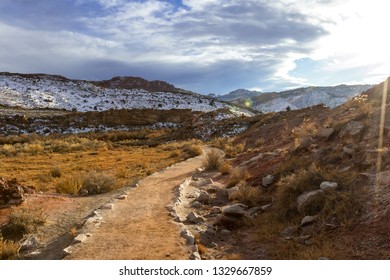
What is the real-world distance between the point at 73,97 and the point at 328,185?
74.3 meters

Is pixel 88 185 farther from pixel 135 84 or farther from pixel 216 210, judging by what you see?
pixel 135 84

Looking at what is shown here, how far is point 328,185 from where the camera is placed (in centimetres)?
913

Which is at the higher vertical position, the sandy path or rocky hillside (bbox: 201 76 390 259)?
rocky hillside (bbox: 201 76 390 259)

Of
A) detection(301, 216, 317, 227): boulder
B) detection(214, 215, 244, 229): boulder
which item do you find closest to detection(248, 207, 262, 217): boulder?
detection(214, 215, 244, 229): boulder

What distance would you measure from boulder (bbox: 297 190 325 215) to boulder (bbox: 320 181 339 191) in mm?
201

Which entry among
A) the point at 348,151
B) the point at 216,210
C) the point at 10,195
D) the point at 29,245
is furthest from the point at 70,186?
the point at 348,151

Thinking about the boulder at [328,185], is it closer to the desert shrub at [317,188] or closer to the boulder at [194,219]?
the desert shrub at [317,188]

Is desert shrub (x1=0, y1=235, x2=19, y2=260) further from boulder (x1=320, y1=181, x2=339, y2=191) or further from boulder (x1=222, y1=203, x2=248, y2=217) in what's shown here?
boulder (x1=320, y1=181, x2=339, y2=191)

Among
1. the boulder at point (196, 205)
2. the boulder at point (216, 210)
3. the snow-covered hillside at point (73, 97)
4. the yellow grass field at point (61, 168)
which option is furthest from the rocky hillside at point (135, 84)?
the boulder at point (216, 210)

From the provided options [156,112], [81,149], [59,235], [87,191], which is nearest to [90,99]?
[156,112]

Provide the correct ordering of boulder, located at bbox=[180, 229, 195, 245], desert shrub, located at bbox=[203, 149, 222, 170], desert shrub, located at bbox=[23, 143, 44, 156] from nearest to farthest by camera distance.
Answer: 1. boulder, located at bbox=[180, 229, 195, 245]
2. desert shrub, located at bbox=[203, 149, 222, 170]
3. desert shrub, located at bbox=[23, 143, 44, 156]

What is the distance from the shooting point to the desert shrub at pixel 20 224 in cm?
926

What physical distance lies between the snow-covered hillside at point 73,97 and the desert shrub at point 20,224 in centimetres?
5886

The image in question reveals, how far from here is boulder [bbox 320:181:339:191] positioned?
29.6 ft
